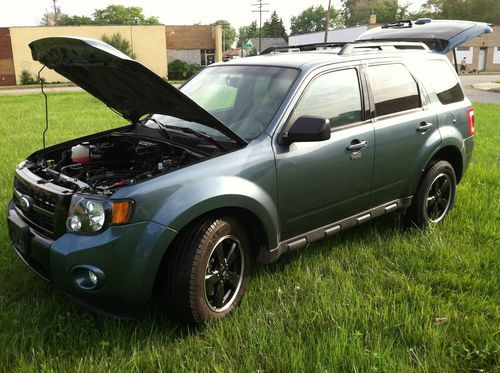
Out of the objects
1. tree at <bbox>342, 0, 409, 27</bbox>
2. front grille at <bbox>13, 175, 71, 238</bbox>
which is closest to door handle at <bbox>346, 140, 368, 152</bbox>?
Answer: front grille at <bbox>13, 175, 71, 238</bbox>

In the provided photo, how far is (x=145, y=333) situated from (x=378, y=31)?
5.20 metres

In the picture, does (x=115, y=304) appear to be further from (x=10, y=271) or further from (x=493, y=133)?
(x=493, y=133)

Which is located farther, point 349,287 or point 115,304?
point 349,287

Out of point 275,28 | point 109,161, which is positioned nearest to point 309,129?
point 109,161

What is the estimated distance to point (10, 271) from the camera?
3.91m

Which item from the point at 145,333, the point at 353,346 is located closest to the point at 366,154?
the point at 353,346

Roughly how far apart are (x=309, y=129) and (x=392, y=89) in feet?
4.98

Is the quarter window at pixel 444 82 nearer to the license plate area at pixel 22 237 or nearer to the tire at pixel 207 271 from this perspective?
the tire at pixel 207 271

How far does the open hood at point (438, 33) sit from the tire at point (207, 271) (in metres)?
3.44

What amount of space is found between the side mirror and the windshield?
0.97ft

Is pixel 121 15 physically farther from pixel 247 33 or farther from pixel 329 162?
pixel 329 162

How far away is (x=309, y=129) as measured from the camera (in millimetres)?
3283

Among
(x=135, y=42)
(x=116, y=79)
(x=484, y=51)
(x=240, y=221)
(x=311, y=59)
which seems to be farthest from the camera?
(x=484, y=51)

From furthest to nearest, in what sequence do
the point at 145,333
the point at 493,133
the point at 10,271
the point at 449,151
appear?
the point at 493,133
the point at 449,151
the point at 10,271
the point at 145,333
